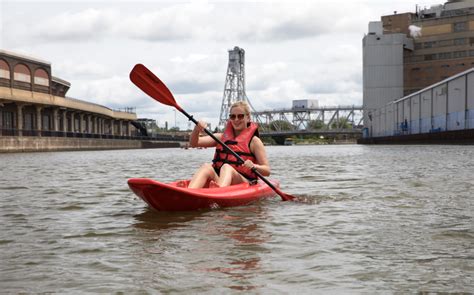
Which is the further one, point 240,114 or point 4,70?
point 4,70

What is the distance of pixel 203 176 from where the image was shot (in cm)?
857

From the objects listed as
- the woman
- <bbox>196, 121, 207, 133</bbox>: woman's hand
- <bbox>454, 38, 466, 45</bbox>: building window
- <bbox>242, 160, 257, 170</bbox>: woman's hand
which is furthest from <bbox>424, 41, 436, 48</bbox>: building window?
<bbox>196, 121, 207, 133</bbox>: woman's hand

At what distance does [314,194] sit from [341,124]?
141 m

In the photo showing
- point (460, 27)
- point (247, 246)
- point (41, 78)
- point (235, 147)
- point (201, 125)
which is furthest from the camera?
point (460, 27)

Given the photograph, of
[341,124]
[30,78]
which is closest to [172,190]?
[30,78]

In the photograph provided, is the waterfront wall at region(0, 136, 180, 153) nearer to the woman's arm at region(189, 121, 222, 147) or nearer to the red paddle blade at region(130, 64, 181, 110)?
the red paddle blade at region(130, 64, 181, 110)

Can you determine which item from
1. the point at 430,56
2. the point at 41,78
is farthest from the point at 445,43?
the point at 41,78

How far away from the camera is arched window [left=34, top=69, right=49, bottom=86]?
6345 centimetres

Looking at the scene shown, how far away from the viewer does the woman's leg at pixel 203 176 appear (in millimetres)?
8469

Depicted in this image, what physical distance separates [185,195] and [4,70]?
53.0 metres

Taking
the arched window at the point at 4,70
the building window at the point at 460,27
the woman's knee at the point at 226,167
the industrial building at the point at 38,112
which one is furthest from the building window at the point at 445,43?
the woman's knee at the point at 226,167

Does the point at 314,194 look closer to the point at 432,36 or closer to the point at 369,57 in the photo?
the point at 369,57

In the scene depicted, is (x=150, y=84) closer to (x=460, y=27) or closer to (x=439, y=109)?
(x=439, y=109)

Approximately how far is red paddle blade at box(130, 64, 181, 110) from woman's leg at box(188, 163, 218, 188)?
1.54 metres
